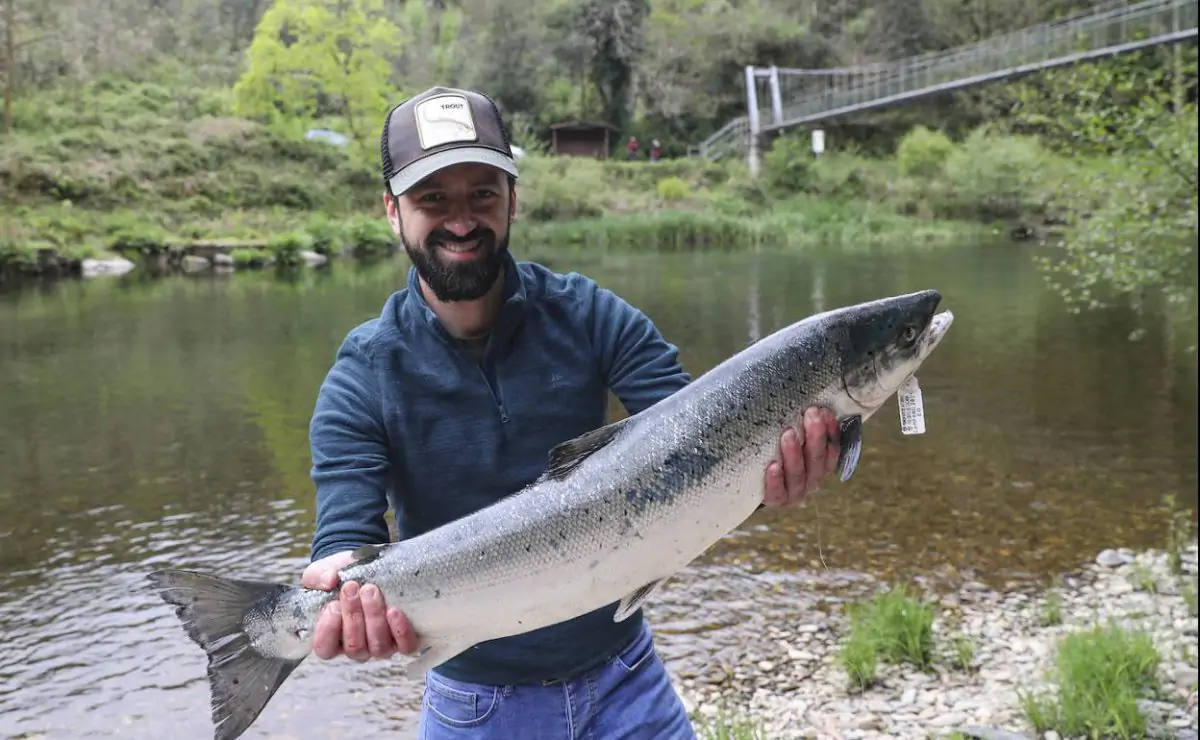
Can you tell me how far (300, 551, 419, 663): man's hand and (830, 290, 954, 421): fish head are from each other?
1.21 m

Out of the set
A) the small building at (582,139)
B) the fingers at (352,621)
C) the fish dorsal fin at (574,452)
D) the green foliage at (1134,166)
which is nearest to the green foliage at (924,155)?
the small building at (582,139)

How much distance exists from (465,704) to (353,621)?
0.46 metres

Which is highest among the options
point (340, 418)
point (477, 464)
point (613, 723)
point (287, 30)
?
point (287, 30)

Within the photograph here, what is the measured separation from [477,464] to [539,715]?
2.24 ft

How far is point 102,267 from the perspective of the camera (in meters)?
31.1

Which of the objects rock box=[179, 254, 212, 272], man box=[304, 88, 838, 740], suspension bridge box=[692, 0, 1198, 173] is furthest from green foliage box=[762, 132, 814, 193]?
man box=[304, 88, 838, 740]

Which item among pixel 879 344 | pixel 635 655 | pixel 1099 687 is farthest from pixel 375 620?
pixel 1099 687

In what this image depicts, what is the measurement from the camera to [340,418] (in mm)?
2348

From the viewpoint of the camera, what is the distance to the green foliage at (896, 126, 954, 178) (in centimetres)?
5825

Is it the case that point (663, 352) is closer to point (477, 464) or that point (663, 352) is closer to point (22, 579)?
point (477, 464)

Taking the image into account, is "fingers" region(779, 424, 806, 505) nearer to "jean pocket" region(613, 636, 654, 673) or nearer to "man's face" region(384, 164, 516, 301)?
"jean pocket" region(613, 636, 654, 673)

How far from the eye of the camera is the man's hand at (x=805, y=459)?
2240 mm

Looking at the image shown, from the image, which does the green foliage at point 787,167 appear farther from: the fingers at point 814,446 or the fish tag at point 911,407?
the fingers at point 814,446

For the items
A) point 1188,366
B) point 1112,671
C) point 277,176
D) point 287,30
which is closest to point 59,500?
point 1112,671
